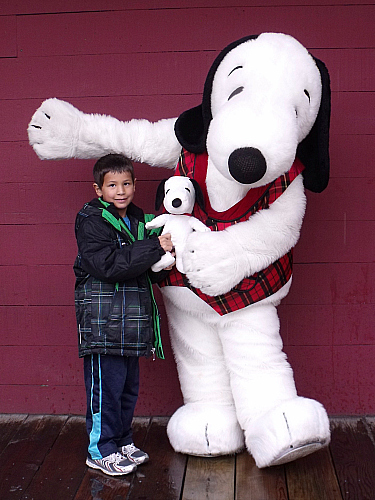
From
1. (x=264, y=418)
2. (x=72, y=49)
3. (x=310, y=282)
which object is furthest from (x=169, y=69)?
(x=264, y=418)

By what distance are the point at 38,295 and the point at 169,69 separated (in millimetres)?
1226

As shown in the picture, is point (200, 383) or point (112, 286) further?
point (200, 383)

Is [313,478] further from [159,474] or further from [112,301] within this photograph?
[112,301]

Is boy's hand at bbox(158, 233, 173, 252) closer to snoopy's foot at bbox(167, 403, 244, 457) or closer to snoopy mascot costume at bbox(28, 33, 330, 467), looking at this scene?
snoopy mascot costume at bbox(28, 33, 330, 467)

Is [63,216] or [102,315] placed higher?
[63,216]

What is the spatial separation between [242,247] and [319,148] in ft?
1.56

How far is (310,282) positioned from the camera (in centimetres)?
302

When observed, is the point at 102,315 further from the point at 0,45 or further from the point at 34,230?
the point at 0,45

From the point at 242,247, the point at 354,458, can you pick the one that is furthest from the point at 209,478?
the point at 242,247

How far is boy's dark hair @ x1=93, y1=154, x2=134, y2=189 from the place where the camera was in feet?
8.35

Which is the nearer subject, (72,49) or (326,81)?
(326,81)

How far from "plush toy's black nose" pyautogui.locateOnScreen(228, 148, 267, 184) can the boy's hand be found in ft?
1.40

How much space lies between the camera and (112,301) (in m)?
2.48

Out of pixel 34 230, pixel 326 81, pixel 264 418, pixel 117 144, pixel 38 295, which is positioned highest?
pixel 326 81
